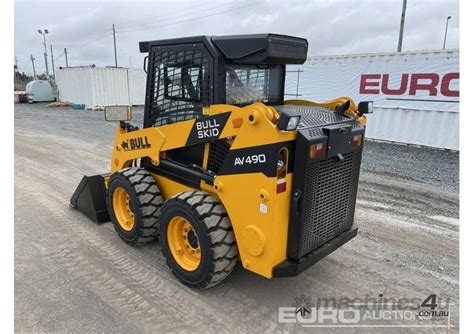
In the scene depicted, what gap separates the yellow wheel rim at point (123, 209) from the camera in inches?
169

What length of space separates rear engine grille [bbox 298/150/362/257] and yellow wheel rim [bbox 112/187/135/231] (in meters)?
2.28

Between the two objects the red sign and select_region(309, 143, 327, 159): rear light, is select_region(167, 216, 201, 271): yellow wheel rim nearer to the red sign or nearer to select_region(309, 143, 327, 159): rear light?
select_region(309, 143, 327, 159): rear light

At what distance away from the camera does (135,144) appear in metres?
4.24

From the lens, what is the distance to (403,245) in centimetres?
435

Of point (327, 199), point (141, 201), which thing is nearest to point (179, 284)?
point (141, 201)

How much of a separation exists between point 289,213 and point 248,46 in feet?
4.98

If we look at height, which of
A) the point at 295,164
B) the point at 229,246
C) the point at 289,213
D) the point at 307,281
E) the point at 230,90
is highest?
the point at 230,90

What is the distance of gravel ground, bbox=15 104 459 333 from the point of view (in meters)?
3.02

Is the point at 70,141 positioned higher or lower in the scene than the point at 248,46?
lower

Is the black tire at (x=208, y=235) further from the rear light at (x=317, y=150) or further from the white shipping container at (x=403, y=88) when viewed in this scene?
the white shipping container at (x=403, y=88)

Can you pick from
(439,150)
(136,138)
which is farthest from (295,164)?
(439,150)

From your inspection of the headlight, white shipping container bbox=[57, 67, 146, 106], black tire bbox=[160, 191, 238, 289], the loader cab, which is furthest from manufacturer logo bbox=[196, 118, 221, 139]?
white shipping container bbox=[57, 67, 146, 106]

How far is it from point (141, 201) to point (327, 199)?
2.03 meters

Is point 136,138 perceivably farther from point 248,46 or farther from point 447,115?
point 447,115
